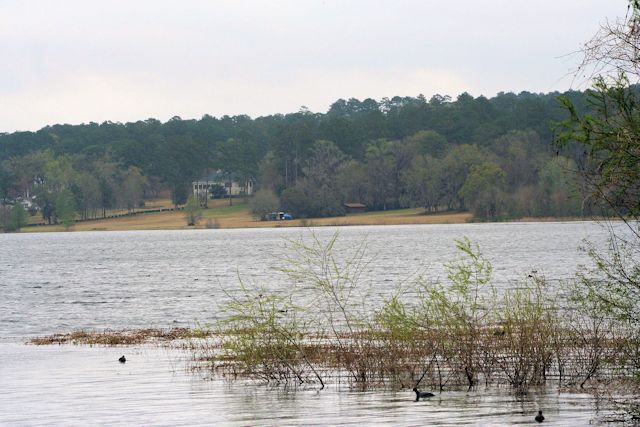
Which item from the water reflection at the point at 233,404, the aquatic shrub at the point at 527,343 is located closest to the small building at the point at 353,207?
the water reflection at the point at 233,404

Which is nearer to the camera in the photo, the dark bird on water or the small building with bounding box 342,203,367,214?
the dark bird on water

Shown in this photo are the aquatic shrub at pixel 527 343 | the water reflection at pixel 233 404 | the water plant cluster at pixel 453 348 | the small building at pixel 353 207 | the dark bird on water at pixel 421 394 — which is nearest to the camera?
the water reflection at pixel 233 404

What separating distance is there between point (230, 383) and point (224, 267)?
2546 inches

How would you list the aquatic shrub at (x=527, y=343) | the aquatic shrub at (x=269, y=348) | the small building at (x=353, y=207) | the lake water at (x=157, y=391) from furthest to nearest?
the small building at (x=353, y=207) → the aquatic shrub at (x=269, y=348) → the aquatic shrub at (x=527, y=343) → the lake water at (x=157, y=391)

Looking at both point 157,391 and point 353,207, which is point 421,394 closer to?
point 157,391

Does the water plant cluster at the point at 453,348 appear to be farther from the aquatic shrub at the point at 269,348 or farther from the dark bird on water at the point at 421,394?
the dark bird on water at the point at 421,394

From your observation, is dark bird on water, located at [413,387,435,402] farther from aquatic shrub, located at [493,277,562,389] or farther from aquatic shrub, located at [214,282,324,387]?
aquatic shrub, located at [214,282,324,387]

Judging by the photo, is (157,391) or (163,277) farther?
(163,277)

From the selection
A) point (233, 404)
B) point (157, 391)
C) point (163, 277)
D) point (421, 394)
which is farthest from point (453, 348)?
point (163, 277)

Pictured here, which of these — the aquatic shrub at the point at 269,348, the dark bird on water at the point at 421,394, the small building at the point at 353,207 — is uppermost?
the small building at the point at 353,207

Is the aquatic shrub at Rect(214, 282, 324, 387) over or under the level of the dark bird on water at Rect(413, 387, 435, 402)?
over

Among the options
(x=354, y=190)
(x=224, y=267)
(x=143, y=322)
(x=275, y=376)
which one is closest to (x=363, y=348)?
(x=275, y=376)

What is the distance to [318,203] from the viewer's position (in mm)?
195750

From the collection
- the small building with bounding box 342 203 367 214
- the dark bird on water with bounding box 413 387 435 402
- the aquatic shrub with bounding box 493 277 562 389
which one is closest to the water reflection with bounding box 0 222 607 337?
the dark bird on water with bounding box 413 387 435 402
